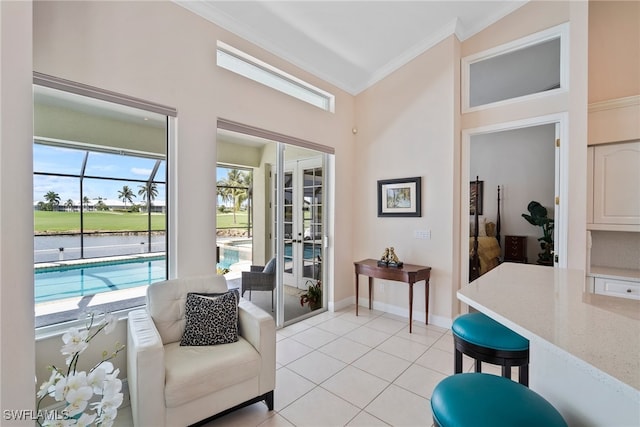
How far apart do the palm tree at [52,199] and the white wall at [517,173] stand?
19.7 feet

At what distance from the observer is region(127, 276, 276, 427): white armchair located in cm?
161

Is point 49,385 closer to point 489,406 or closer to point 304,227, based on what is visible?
point 489,406

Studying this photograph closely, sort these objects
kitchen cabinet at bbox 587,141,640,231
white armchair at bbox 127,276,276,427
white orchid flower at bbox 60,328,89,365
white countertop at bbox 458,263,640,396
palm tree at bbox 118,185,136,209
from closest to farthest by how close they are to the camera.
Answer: white countertop at bbox 458,263,640,396, white orchid flower at bbox 60,328,89,365, white armchair at bbox 127,276,276,427, palm tree at bbox 118,185,136,209, kitchen cabinet at bbox 587,141,640,231

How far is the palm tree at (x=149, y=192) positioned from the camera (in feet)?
8.25

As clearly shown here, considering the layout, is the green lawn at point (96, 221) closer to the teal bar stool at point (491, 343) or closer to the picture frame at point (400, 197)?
the teal bar stool at point (491, 343)

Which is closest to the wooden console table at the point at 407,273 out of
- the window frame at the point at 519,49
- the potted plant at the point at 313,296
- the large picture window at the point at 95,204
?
the potted plant at the point at 313,296

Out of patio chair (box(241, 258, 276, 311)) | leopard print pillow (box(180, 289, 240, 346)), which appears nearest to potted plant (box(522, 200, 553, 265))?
patio chair (box(241, 258, 276, 311))

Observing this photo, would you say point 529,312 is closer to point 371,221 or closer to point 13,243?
point 13,243

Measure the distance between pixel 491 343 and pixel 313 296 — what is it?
113 inches

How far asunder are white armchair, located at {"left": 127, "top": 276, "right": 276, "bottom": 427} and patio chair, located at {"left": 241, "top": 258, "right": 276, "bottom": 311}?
121 cm

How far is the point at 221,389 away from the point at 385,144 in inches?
140

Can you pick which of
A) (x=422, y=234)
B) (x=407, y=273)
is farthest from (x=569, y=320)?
(x=422, y=234)

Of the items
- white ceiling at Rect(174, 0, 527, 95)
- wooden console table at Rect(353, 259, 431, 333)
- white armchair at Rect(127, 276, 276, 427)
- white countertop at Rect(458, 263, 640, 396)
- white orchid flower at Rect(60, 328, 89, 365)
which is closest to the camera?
white countertop at Rect(458, 263, 640, 396)

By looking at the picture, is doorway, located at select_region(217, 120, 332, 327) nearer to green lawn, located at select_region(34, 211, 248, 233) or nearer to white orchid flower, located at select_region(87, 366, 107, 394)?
green lawn, located at select_region(34, 211, 248, 233)
